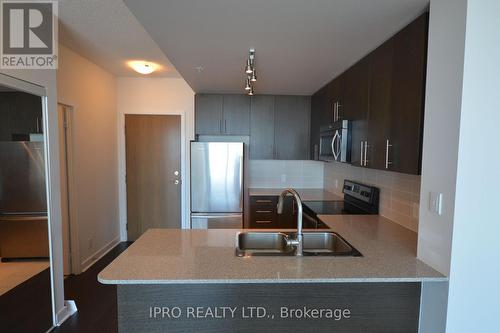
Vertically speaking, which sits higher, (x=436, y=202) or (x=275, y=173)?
(x=436, y=202)

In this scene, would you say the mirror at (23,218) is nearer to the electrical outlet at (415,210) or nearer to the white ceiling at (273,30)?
the white ceiling at (273,30)

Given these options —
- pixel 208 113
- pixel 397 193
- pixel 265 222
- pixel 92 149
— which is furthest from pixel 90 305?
pixel 397 193

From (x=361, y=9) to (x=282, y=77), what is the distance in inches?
55.6

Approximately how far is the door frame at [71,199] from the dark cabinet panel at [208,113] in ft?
4.71

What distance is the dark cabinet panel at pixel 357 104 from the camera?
82.0 inches

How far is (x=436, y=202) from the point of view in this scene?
1286mm

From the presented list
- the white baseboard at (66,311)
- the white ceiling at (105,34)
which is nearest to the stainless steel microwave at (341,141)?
the white ceiling at (105,34)

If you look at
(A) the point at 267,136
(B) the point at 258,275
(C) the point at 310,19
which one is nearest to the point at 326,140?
(A) the point at 267,136

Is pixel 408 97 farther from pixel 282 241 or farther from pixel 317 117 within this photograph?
pixel 317 117

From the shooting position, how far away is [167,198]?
4246mm

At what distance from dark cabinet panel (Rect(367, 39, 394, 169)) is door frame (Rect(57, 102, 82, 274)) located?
305 cm

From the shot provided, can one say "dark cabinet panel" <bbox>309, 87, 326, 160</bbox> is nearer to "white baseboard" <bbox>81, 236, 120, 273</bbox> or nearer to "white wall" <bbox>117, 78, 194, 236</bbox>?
"white wall" <bbox>117, 78, 194, 236</bbox>

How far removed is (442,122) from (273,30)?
1046 mm

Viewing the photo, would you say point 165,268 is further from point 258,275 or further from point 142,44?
point 142,44
